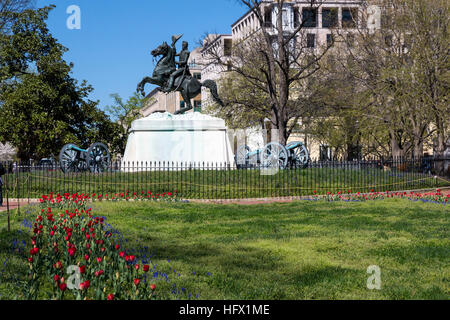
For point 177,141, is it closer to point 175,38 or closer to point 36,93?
point 175,38

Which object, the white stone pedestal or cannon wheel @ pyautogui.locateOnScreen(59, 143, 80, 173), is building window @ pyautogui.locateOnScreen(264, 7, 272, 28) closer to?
the white stone pedestal

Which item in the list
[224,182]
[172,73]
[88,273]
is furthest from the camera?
[172,73]

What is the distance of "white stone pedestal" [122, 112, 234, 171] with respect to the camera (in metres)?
22.8

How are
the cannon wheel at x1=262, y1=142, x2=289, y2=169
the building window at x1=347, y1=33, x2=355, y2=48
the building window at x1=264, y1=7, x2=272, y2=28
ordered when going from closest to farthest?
the cannon wheel at x1=262, y1=142, x2=289, y2=169, the building window at x1=264, y1=7, x2=272, y2=28, the building window at x1=347, y1=33, x2=355, y2=48

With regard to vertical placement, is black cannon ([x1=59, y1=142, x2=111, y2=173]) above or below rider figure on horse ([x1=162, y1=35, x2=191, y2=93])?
below

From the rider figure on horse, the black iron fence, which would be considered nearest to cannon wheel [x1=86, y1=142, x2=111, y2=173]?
the black iron fence

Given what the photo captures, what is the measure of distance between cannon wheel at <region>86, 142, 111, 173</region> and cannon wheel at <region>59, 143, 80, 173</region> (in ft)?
2.13

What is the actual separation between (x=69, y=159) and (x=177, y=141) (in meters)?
4.93

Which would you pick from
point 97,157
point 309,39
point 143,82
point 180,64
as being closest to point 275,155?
point 180,64

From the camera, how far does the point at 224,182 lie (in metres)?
18.9

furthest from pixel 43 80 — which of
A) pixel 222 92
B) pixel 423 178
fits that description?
pixel 423 178

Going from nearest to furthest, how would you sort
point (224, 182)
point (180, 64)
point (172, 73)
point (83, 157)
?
point (224, 182) < point (172, 73) < point (180, 64) < point (83, 157)

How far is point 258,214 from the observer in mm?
12336

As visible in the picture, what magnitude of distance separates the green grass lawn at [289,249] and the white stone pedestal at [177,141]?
31.8 ft
